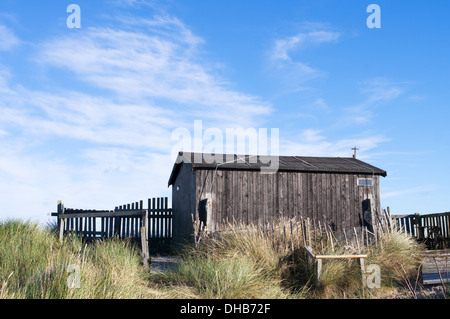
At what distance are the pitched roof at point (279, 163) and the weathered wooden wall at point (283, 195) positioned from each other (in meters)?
0.22

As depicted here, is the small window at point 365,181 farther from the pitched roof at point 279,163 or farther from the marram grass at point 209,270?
the marram grass at point 209,270

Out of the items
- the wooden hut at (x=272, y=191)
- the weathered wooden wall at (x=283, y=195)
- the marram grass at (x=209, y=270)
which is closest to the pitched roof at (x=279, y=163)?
the wooden hut at (x=272, y=191)

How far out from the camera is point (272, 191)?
48.3 feet

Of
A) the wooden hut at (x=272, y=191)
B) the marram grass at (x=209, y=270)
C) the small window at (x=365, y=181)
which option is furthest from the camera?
the small window at (x=365, y=181)

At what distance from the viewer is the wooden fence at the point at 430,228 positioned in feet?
49.1

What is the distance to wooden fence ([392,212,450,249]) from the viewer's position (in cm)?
1495

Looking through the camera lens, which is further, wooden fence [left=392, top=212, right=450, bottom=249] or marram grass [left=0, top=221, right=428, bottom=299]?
wooden fence [left=392, top=212, right=450, bottom=249]

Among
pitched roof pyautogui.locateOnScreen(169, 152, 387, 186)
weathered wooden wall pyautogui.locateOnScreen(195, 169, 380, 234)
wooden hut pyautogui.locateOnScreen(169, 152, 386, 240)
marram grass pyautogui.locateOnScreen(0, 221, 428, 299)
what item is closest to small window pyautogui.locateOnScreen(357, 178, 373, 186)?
wooden hut pyautogui.locateOnScreen(169, 152, 386, 240)

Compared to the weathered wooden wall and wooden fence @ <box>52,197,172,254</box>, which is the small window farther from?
wooden fence @ <box>52,197,172,254</box>

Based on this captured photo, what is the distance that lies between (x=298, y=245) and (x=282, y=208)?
18.1ft

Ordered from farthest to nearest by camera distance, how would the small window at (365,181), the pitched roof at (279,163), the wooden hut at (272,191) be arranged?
the small window at (365,181), the pitched roof at (279,163), the wooden hut at (272,191)

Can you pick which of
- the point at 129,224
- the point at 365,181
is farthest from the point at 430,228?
the point at 129,224

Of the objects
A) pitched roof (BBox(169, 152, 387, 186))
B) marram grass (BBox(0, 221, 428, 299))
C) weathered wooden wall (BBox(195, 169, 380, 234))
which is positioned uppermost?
pitched roof (BBox(169, 152, 387, 186))
